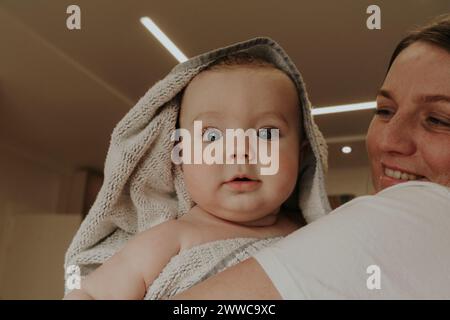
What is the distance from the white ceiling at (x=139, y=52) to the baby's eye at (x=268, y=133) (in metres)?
0.28

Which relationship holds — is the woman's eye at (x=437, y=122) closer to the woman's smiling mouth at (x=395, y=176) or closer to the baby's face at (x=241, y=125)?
the woman's smiling mouth at (x=395, y=176)

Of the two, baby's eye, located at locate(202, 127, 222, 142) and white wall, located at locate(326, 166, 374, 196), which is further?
white wall, located at locate(326, 166, 374, 196)

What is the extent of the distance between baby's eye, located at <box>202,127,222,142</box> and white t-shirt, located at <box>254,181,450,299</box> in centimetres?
16

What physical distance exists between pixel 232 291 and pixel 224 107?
0.21 metres

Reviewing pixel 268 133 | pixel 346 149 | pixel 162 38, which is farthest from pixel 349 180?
pixel 162 38

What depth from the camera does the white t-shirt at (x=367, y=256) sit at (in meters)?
0.33

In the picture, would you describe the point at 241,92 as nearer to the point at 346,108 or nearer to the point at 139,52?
the point at 346,108

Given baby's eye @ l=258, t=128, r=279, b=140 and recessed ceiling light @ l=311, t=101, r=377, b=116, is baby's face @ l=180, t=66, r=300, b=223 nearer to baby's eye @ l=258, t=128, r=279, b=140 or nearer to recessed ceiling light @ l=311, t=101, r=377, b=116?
baby's eye @ l=258, t=128, r=279, b=140

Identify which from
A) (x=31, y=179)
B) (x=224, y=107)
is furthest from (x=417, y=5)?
(x=31, y=179)

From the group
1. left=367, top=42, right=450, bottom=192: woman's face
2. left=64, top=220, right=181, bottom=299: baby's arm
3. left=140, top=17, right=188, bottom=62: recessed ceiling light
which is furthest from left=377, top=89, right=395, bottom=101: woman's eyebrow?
left=140, top=17, right=188, bottom=62: recessed ceiling light

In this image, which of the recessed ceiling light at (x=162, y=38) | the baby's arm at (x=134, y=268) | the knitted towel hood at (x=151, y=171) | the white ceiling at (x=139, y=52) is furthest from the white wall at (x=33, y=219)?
the baby's arm at (x=134, y=268)

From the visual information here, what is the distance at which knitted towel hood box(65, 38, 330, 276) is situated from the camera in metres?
0.54

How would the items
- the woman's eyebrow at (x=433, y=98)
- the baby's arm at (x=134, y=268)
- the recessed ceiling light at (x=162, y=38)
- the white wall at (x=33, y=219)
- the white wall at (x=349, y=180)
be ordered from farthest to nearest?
the white wall at (x=33, y=219) < the recessed ceiling light at (x=162, y=38) < the white wall at (x=349, y=180) < the woman's eyebrow at (x=433, y=98) < the baby's arm at (x=134, y=268)
